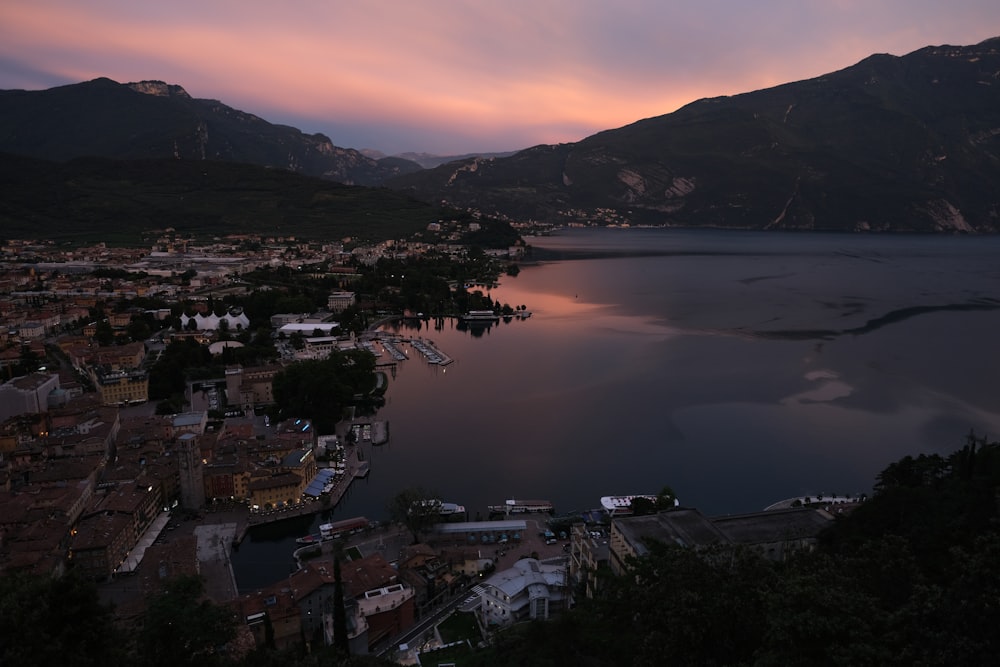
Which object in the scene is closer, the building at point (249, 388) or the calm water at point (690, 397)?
the calm water at point (690, 397)

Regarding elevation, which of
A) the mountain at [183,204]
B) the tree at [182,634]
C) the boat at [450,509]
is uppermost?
the mountain at [183,204]

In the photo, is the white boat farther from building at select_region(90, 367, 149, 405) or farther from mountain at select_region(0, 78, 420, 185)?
mountain at select_region(0, 78, 420, 185)

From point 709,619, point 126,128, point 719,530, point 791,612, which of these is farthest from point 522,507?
point 126,128

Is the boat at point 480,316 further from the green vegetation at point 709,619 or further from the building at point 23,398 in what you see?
the green vegetation at point 709,619

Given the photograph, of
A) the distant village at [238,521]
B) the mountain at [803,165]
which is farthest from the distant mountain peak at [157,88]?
the distant village at [238,521]

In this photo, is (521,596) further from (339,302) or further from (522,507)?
(339,302)

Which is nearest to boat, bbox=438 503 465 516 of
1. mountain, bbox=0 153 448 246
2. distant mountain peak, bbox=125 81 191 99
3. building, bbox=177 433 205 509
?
building, bbox=177 433 205 509
